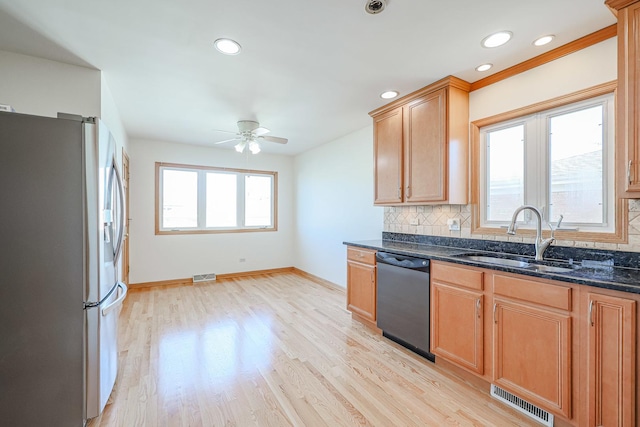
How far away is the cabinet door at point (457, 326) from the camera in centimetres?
207

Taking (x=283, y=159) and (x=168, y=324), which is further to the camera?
(x=283, y=159)

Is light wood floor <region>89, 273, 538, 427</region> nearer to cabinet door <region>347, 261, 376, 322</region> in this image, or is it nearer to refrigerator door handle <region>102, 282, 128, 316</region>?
cabinet door <region>347, 261, 376, 322</region>

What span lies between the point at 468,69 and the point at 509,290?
72.4 inches

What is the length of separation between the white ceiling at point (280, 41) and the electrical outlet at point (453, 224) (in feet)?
4.42

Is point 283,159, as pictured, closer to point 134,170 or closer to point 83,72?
point 134,170

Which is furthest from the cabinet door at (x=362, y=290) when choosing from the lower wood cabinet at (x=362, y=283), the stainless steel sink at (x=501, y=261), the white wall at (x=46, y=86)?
the white wall at (x=46, y=86)

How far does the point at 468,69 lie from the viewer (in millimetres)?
2439

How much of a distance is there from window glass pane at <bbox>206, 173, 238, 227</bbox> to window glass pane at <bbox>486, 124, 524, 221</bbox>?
14.7ft

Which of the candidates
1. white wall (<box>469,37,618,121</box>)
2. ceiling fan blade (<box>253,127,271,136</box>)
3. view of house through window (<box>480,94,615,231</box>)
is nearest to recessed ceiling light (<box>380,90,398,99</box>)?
white wall (<box>469,37,618,121</box>)

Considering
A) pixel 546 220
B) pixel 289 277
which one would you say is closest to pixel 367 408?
pixel 546 220

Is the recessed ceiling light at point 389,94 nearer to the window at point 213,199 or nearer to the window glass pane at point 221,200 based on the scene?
the window at point 213,199

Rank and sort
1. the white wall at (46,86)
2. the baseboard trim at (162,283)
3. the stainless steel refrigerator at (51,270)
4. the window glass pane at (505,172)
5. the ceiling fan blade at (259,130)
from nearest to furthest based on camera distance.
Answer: the stainless steel refrigerator at (51,270) < the white wall at (46,86) < the window glass pane at (505,172) < the ceiling fan blade at (259,130) < the baseboard trim at (162,283)

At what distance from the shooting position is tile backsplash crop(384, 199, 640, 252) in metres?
1.83

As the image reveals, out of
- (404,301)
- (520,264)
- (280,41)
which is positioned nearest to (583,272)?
(520,264)
